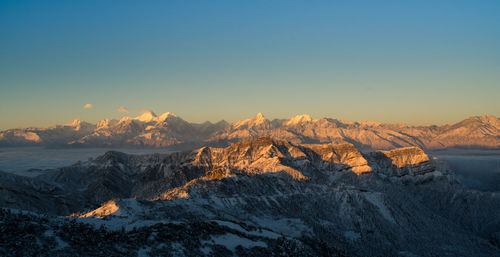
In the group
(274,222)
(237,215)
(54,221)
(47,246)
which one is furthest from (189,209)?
(47,246)

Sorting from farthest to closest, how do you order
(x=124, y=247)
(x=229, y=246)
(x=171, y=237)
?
(x=229, y=246)
(x=171, y=237)
(x=124, y=247)

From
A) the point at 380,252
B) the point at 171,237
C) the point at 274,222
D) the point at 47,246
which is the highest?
the point at 47,246

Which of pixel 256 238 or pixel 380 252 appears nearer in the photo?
pixel 256 238

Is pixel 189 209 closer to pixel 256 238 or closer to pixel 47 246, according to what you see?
pixel 256 238

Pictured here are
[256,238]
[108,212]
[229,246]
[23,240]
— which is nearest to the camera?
[23,240]

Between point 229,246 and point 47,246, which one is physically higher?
point 47,246

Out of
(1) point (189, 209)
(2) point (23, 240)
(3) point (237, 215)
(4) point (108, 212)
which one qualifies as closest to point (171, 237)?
(2) point (23, 240)

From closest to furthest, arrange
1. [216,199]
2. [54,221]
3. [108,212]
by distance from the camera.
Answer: [54,221], [108,212], [216,199]

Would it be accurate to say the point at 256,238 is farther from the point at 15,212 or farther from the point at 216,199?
the point at 216,199

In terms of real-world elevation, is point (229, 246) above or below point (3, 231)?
below
